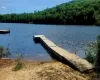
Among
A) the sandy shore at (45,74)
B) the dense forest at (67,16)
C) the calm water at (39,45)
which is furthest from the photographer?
the dense forest at (67,16)

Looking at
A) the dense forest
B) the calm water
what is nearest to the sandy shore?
the calm water

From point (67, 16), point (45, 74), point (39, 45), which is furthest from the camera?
point (67, 16)

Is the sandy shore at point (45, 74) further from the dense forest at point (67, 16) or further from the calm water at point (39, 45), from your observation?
the dense forest at point (67, 16)

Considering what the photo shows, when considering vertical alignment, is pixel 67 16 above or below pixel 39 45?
below

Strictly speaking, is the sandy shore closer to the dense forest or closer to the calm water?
the calm water

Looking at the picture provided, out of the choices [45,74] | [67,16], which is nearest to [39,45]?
[45,74]

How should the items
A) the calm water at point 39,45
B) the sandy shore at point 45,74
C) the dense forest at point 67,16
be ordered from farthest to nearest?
1. the dense forest at point 67,16
2. the calm water at point 39,45
3. the sandy shore at point 45,74

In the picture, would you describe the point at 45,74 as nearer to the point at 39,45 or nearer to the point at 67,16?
the point at 39,45

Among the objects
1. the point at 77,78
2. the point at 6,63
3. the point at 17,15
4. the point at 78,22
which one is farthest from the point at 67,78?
the point at 17,15

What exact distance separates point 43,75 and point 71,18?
92.6 metres

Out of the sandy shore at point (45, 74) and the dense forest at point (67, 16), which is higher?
the sandy shore at point (45, 74)

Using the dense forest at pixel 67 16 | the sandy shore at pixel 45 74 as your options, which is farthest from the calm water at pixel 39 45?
the dense forest at pixel 67 16

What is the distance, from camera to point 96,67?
1094 centimetres

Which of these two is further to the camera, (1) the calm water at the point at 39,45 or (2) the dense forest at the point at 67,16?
(2) the dense forest at the point at 67,16
